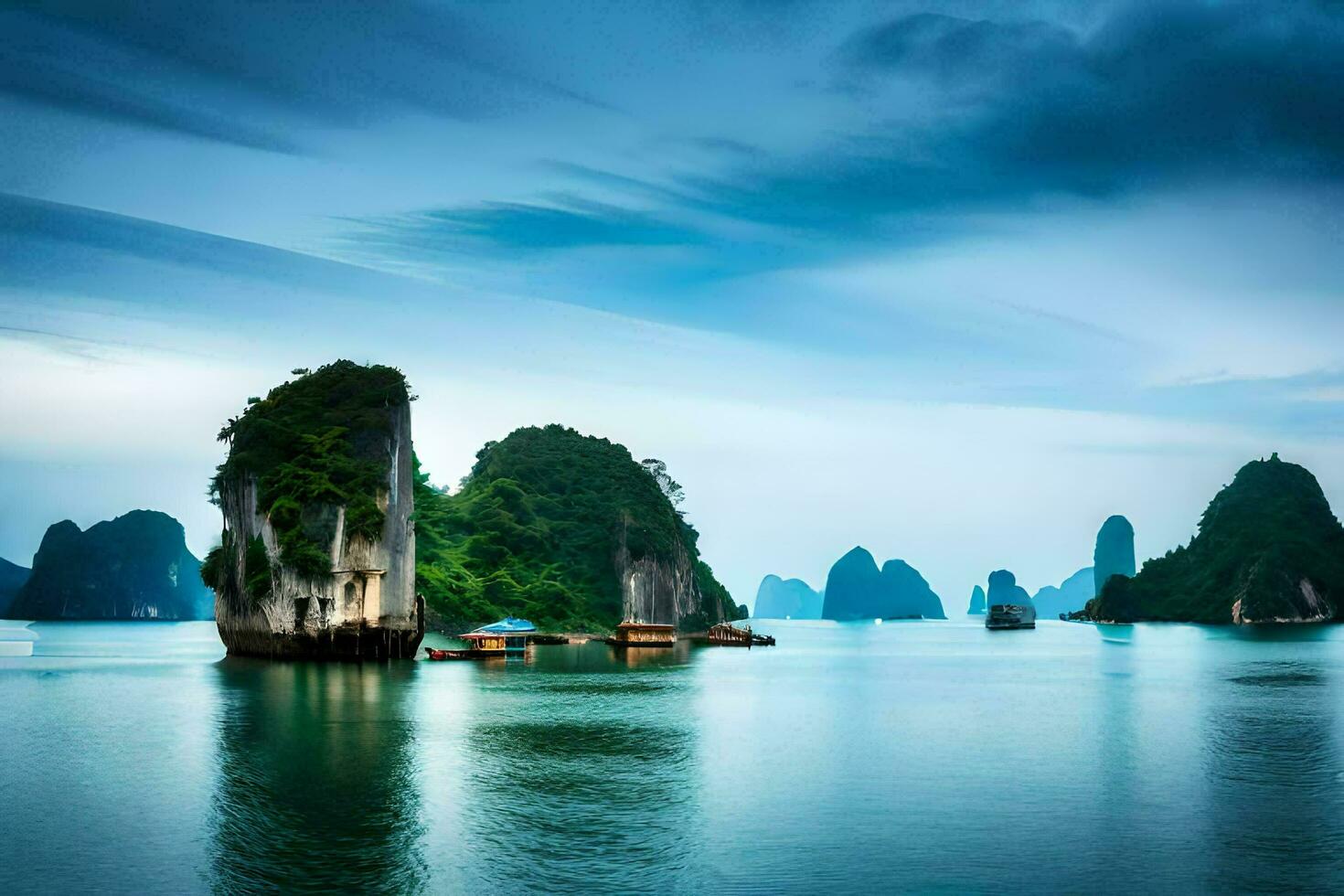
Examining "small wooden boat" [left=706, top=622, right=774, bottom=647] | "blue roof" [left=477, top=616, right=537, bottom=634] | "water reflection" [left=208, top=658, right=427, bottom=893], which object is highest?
"blue roof" [left=477, top=616, right=537, bottom=634]

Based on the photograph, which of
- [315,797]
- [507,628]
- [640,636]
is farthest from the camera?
[640,636]

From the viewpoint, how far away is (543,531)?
135m

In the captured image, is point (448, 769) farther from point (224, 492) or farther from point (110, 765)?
point (224, 492)

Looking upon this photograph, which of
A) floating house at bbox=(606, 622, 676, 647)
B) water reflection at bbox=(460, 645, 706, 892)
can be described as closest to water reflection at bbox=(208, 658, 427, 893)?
water reflection at bbox=(460, 645, 706, 892)

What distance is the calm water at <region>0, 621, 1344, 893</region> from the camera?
70.3ft

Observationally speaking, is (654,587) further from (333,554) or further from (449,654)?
(333,554)

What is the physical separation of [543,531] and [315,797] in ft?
354

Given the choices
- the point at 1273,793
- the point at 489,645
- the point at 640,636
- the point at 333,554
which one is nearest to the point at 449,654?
the point at 489,645

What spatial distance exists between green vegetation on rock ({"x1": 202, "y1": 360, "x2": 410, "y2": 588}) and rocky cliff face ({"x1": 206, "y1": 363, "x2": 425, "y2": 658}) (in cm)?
9

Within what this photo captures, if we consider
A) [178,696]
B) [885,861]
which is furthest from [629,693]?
[885,861]

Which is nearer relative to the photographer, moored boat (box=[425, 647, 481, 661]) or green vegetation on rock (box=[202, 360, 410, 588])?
green vegetation on rock (box=[202, 360, 410, 588])

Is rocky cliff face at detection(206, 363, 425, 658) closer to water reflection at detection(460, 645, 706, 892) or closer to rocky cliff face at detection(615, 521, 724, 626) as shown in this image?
water reflection at detection(460, 645, 706, 892)

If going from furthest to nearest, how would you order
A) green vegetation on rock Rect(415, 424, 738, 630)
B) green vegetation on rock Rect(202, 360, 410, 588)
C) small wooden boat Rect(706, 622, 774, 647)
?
1. small wooden boat Rect(706, 622, 774, 647)
2. green vegetation on rock Rect(415, 424, 738, 630)
3. green vegetation on rock Rect(202, 360, 410, 588)

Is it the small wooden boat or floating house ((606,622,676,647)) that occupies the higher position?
floating house ((606,622,676,647))
